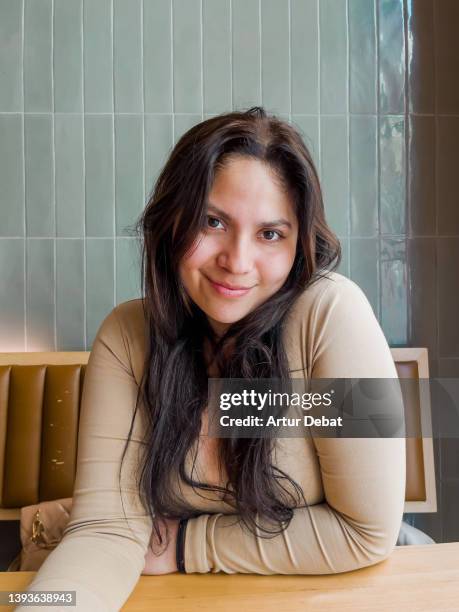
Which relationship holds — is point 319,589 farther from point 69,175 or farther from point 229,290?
point 69,175

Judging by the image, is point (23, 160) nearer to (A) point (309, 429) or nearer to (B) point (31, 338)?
(B) point (31, 338)

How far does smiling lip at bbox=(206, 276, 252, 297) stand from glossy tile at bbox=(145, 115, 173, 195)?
42.6 inches

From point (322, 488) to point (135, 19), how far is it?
1455 millimetres

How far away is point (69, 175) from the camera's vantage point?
175 centimetres

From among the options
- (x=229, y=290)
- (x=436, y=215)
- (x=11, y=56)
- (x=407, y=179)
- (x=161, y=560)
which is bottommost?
(x=161, y=560)

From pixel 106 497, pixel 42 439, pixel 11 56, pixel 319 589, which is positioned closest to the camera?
pixel 319 589

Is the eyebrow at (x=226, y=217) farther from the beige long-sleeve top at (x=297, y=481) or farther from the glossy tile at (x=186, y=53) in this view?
the glossy tile at (x=186, y=53)

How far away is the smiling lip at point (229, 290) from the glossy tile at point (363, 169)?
115 cm

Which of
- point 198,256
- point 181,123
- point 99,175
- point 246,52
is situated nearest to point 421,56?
point 246,52

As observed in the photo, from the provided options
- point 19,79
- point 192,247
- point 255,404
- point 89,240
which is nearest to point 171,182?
point 192,247

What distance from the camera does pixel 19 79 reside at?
1.72 m

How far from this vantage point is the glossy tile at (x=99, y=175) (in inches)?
68.9

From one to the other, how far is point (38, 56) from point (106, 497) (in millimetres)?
1380

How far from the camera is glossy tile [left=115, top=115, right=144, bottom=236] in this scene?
1759 millimetres
